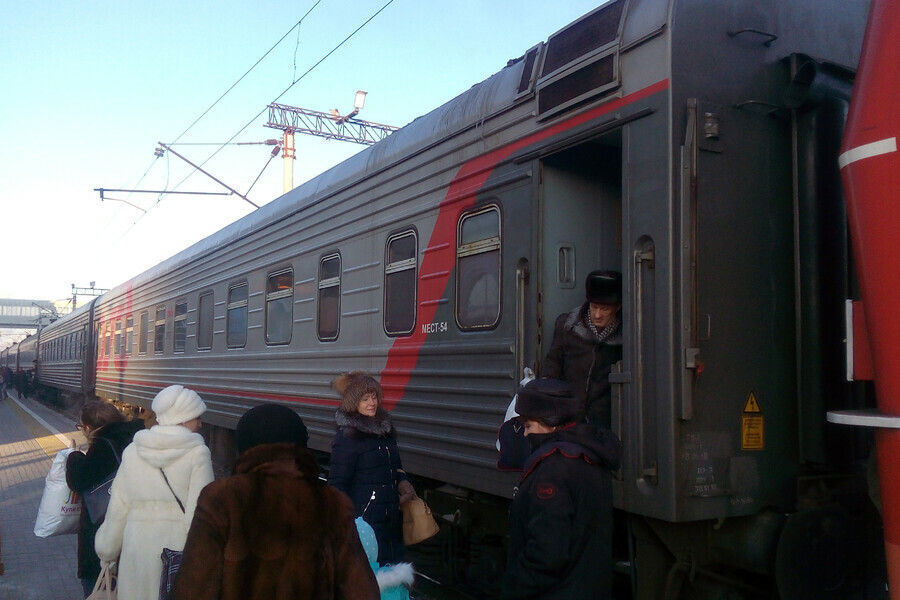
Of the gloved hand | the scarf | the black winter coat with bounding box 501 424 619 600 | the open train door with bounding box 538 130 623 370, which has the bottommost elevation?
the gloved hand

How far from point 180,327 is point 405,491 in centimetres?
828

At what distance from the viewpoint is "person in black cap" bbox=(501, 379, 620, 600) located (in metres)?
2.61

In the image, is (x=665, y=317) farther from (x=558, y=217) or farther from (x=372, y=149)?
(x=372, y=149)

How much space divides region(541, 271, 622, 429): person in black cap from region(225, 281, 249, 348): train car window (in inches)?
217

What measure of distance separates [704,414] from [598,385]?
684mm

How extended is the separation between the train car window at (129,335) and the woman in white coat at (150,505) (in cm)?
1263

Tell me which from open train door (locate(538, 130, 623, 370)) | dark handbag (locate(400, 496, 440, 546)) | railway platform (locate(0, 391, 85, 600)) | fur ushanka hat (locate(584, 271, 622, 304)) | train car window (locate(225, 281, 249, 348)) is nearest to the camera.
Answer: fur ushanka hat (locate(584, 271, 622, 304))

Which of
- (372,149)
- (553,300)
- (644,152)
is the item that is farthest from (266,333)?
(644,152)

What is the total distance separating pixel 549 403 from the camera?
9.39ft

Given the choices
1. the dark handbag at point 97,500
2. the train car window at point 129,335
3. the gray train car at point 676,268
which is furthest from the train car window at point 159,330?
the dark handbag at point 97,500

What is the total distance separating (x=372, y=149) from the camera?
270 inches

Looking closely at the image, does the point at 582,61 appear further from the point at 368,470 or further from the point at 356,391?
the point at 368,470

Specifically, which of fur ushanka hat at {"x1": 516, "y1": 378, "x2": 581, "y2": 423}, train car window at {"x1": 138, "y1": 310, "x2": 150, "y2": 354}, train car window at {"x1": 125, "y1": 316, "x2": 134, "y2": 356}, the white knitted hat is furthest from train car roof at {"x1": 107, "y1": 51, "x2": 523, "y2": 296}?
train car window at {"x1": 125, "y1": 316, "x2": 134, "y2": 356}

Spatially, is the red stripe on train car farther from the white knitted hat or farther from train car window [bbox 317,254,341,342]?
the white knitted hat
